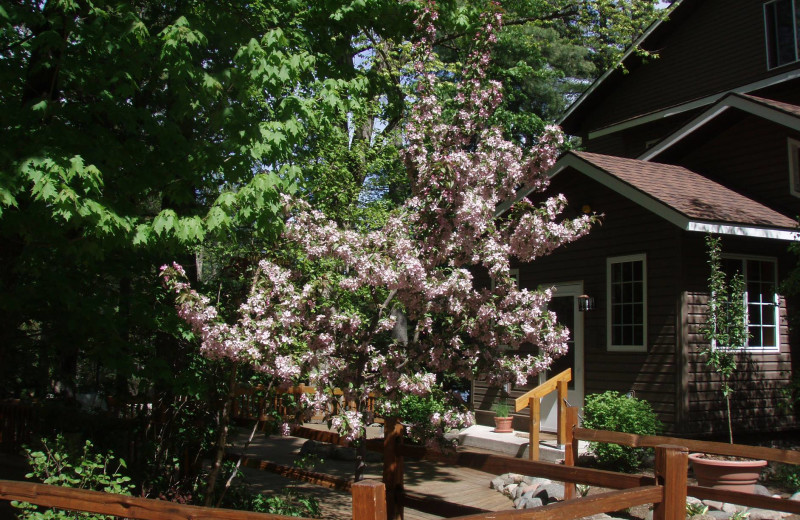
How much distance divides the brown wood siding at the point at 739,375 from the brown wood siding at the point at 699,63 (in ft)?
16.7

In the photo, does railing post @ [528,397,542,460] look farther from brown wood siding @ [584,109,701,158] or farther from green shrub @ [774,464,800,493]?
brown wood siding @ [584,109,701,158]

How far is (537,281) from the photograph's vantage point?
13391 millimetres

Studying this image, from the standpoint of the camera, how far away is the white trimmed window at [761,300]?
11.2 metres

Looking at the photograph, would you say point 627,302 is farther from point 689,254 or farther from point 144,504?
point 144,504

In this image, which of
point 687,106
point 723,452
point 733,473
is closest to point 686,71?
point 687,106

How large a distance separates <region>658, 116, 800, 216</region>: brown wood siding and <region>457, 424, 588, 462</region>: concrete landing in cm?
528

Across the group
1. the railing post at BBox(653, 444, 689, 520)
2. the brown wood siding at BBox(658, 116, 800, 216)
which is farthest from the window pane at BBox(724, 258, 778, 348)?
the railing post at BBox(653, 444, 689, 520)

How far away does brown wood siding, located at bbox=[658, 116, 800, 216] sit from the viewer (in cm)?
1168

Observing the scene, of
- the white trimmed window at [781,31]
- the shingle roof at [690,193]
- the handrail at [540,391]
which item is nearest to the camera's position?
the handrail at [540,391]

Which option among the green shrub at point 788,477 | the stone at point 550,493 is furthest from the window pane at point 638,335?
the stone at point 550,493

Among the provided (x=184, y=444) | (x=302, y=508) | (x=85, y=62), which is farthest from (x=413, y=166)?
(x=184, y=444)

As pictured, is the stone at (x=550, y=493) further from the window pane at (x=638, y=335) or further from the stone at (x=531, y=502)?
the window pane at (x=638, y=335)

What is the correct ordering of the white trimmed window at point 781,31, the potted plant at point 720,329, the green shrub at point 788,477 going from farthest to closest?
the white trimmed window at point 781,31 → the potted plant at point 720,329 → the green shrub at point 788,477

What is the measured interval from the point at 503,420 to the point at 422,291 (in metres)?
7.86
